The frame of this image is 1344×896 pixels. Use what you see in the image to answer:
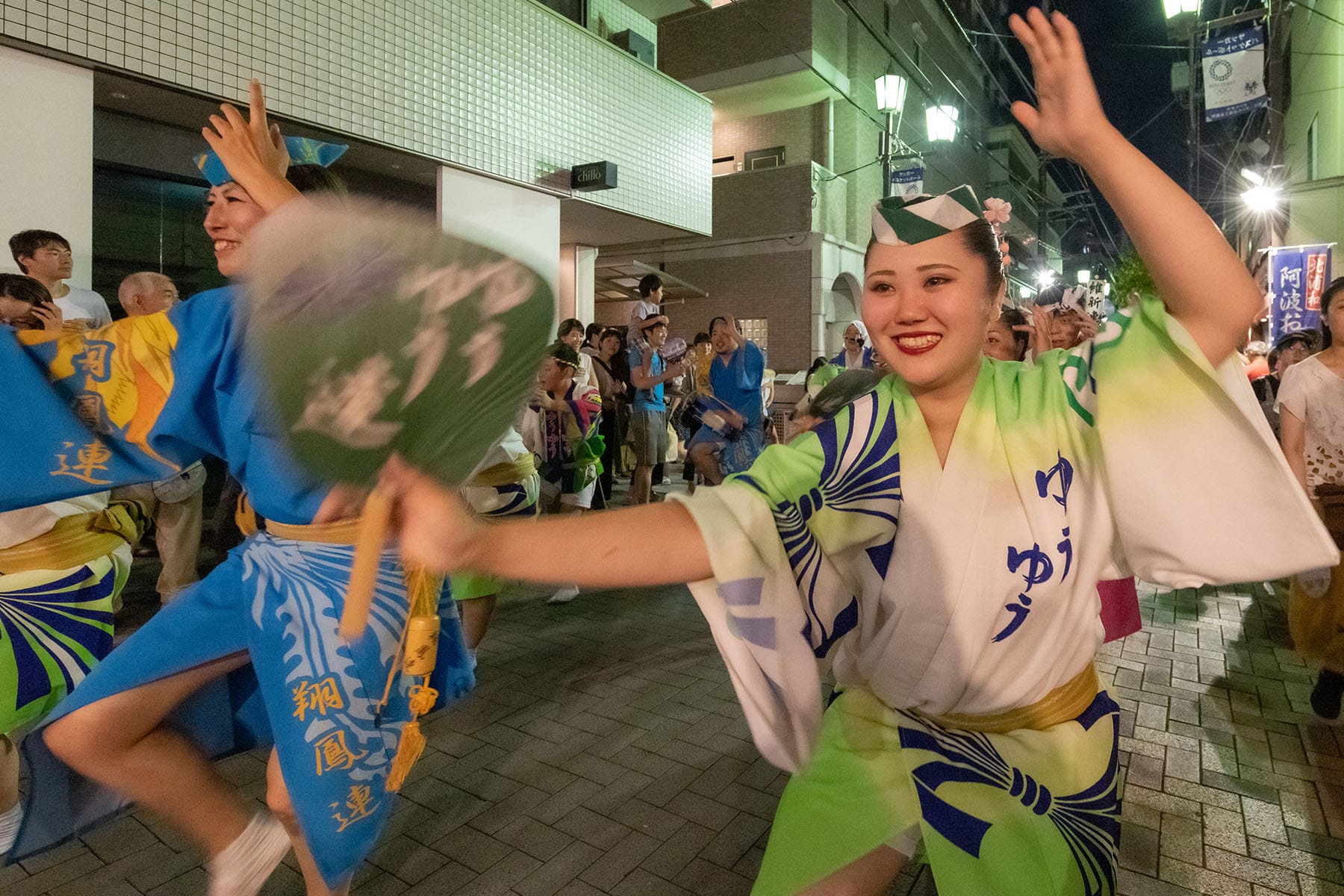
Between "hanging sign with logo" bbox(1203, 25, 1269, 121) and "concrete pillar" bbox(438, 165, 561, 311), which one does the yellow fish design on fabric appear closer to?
"concrete pillar" bbox(438, 165, 561, 311)

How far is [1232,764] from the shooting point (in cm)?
337

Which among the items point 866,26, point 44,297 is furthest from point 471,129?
point 866,26

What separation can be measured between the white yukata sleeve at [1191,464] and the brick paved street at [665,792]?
1641 mm

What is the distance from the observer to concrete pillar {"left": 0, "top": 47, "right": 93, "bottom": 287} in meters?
5.01

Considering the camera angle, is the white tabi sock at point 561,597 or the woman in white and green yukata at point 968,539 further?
the white tabi sock at point 561,597

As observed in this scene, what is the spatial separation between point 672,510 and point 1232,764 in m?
3.36

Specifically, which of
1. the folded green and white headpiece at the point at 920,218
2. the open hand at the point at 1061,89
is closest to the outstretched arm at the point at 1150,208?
the open hand at the point at 1061,89

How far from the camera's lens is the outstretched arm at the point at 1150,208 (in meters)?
1.24

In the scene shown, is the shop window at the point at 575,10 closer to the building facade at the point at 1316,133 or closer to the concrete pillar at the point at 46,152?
the concrete pillar at the point at 46,152

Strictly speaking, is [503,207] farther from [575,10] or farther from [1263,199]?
[1263,199]

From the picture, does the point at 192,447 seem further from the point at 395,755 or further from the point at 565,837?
the point at 565,837

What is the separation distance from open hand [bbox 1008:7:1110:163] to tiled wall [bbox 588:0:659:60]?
1063 centimetres

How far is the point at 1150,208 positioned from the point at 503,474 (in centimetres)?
269

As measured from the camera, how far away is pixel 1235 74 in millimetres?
12008
